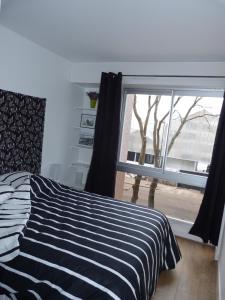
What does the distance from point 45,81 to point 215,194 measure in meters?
2.70

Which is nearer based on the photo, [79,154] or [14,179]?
[14,179]

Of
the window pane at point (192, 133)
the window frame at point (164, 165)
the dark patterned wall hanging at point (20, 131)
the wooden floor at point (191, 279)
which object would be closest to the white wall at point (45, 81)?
the dark patterned wall hanging at point (20, 131)

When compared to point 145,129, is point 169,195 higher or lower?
lower

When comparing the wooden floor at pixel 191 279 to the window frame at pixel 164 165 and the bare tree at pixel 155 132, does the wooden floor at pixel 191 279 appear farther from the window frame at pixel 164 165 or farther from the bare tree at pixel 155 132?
the bare tree at pixel 155 132

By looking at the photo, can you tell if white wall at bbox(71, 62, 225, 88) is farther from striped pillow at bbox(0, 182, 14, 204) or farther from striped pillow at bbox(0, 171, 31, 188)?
striped pillow at bbox(0, 182, 14, 204)

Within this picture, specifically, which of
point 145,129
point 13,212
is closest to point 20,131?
point 13,212

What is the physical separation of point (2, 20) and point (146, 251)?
2617 millimetres

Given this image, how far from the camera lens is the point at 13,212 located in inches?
72.5

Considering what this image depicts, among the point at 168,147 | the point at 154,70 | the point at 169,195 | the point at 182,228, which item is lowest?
the point at 182,228

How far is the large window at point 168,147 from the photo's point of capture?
333 cm

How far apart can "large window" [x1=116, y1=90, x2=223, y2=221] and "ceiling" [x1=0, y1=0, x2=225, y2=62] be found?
0.65m

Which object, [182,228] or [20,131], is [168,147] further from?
[20,131]

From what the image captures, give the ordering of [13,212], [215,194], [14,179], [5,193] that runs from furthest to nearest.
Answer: [215,194], [14,179], [5,193], [13,212]

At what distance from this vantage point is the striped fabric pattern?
148cm
